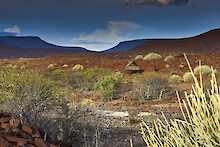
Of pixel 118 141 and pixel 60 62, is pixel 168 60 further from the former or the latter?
pixel 118 141

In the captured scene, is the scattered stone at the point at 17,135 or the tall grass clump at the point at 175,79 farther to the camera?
the tall grass clump at the point at 175,79

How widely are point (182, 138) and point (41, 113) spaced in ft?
19.3

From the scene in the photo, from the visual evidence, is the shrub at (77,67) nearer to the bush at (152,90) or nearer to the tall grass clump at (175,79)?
the tall grass clump at (175,79)

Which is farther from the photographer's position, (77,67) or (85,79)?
(77,67)

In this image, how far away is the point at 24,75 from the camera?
496 inches

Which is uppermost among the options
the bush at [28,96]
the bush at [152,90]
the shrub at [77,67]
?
the bush at [28,96]

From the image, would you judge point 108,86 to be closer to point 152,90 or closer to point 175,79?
point 152,90

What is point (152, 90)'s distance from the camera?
23.0 m

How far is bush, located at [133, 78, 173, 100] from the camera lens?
73.6 ft

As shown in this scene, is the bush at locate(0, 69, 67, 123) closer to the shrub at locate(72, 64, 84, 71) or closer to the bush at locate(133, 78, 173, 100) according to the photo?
the bush at locate(133, 78, 173, 100)

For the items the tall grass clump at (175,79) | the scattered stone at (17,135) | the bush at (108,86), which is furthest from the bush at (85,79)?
the scattered stone at (17,135)

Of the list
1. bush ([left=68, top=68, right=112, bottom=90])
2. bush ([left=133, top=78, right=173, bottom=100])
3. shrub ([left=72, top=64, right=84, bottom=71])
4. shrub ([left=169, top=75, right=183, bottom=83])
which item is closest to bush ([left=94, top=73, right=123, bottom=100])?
bush ([left=133, top=78, right=173, bottom=100])

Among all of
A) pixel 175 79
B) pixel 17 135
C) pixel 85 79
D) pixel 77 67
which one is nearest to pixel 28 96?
pixel 17 135

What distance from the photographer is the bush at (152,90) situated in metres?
22.4
